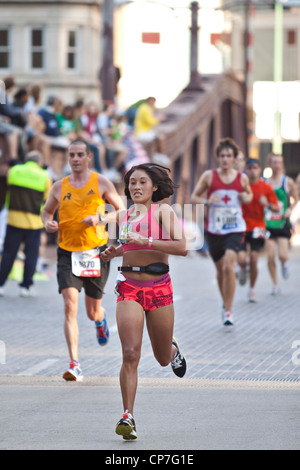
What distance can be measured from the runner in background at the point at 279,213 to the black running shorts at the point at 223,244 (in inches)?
137

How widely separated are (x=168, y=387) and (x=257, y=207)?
21.6 ft

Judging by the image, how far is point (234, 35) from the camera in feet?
261

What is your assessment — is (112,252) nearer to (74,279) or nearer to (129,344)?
(129,344)

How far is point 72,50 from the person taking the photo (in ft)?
167

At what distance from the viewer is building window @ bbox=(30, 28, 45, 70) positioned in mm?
50469

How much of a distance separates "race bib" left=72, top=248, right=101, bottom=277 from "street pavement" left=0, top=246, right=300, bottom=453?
2.44 ft

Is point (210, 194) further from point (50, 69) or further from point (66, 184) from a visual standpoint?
point (50, 69)

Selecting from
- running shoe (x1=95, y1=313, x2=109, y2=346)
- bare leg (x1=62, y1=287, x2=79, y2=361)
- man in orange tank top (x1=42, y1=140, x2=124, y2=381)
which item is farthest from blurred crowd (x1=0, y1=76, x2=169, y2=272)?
bare leg (x1=62, y1=287, x2=79, y2=361)

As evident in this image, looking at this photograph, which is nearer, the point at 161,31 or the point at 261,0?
the point at 261,0

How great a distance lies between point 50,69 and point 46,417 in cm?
4380

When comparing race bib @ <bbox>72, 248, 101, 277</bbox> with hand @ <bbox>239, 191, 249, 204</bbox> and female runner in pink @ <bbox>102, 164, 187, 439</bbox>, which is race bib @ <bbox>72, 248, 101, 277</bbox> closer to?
female runner in pink @ <bbox>102, 164, 187, 439</bbox>

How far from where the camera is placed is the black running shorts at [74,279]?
8883mm

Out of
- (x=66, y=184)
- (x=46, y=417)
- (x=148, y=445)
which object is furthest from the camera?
(x=66, y=184)

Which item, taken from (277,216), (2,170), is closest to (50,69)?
(2,170)
